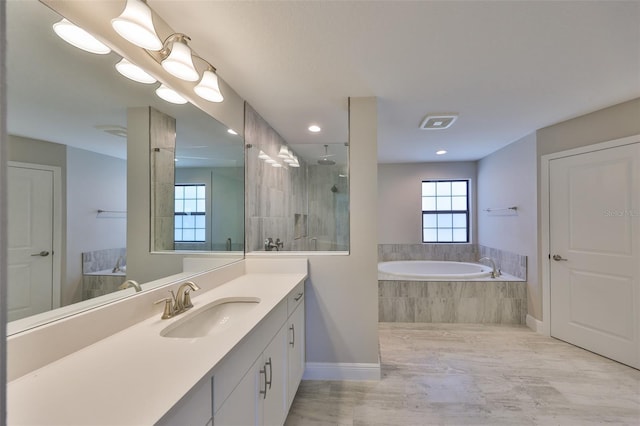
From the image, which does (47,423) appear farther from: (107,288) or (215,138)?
(215,138)

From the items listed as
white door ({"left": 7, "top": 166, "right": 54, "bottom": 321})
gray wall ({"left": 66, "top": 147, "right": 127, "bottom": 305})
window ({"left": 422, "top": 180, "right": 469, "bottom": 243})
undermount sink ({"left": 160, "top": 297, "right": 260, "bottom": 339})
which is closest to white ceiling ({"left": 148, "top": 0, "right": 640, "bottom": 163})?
gray wall ({"left": 66, "top": 147, "right": 127, "bottom": 305})

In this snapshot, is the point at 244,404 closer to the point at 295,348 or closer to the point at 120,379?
the point at 120,379

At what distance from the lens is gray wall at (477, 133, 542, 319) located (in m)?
3.27

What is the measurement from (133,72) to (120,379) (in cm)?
127

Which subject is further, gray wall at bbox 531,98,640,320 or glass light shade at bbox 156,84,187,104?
gray wall at bbox 531,98,640,320

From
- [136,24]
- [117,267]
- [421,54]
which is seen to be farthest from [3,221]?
[421,54]

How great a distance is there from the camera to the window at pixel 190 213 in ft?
5.60

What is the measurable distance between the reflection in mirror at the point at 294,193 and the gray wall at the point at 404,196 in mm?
2069

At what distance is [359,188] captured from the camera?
228 centimetres

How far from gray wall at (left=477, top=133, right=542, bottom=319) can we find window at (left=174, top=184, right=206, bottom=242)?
364 cm

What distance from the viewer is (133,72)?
49.5 inches

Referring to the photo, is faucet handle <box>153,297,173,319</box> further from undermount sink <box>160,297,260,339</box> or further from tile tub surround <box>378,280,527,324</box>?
tile tub surround <box>378,280,527,324</box>

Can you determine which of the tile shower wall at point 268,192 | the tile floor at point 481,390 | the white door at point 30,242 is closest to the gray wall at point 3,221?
the white door at point 30,242

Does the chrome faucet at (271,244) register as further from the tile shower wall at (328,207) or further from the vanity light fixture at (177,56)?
the vanity light fixture at (177,56)
